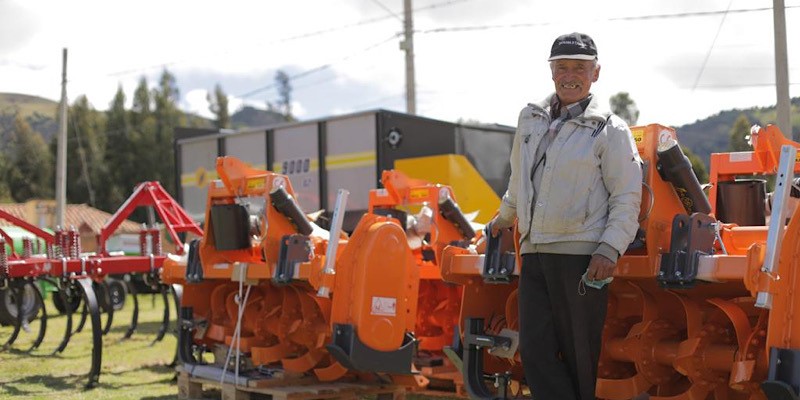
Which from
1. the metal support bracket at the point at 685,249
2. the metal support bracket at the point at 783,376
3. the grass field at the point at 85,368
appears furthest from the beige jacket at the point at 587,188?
the grass field at the point at 85,368

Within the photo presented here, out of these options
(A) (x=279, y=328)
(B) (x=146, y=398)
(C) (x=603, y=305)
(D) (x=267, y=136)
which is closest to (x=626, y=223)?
(C) (x=603, y=305)

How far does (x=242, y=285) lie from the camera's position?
24.2 ft

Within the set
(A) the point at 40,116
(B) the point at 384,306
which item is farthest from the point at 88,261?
(A) the point at 40,116

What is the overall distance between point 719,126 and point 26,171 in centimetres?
5285

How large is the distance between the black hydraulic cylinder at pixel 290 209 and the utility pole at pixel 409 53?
10505mm

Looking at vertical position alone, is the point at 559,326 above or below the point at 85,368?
above

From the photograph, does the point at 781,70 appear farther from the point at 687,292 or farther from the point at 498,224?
the point at 498,224

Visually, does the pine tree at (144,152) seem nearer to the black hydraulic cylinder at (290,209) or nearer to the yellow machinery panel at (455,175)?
the yellow machinery panel at (455,175)

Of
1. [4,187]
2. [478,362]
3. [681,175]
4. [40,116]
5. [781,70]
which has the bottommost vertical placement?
[478,362]

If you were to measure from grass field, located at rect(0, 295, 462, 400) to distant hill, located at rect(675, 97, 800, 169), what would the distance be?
316cm

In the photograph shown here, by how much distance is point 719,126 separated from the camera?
841cm

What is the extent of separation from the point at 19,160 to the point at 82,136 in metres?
4.18

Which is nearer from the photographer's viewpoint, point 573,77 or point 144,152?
point 573,77

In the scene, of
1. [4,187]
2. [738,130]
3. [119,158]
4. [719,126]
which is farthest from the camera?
[119,158]
